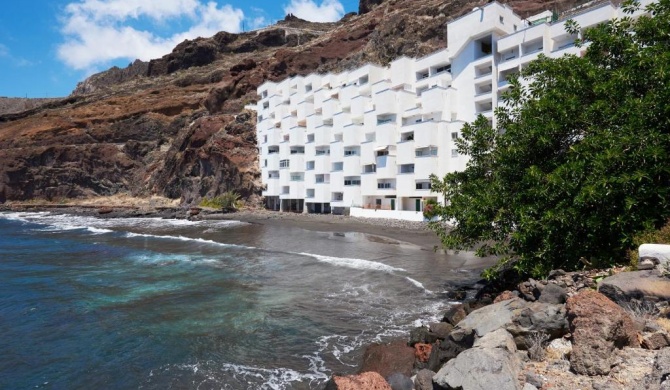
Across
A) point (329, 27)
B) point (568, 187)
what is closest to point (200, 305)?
point (568, 187)

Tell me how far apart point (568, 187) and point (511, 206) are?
91.9 inches

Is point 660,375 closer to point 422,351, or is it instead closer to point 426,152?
point 422,351

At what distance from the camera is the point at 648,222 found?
10148 mm

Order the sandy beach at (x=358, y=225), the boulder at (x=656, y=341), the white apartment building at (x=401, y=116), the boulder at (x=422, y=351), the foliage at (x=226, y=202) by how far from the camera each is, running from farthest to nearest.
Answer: the foliage at (x=226, y=202)
the white apartment building at (x=401, y=116)
the sandy beach at (x=358, y=225)
the boulder at (x=422, y=351)
the boulder at (x=656, y=341)

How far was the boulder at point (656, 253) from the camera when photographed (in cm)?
909

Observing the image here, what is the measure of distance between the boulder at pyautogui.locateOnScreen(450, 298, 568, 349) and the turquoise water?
147 inches

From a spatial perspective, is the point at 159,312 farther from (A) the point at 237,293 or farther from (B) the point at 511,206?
(B) the point at 511,206

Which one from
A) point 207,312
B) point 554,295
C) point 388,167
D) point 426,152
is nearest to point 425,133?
point 426,152

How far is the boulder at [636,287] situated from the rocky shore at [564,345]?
0.05ft

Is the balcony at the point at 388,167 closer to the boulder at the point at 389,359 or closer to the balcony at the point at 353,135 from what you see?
the balcony at the point at 353,135

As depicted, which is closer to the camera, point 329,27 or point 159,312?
Result: point 159,312

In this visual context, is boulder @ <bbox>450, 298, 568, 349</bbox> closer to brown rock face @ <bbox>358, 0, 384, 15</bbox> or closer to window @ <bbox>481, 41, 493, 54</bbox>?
window @ <bbox>481, 41, 493, 54</bbox>

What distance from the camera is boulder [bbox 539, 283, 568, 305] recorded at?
9.41 meters

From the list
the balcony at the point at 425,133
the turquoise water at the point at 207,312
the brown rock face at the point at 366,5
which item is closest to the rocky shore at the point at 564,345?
the turquoise water at the point at 207,312
